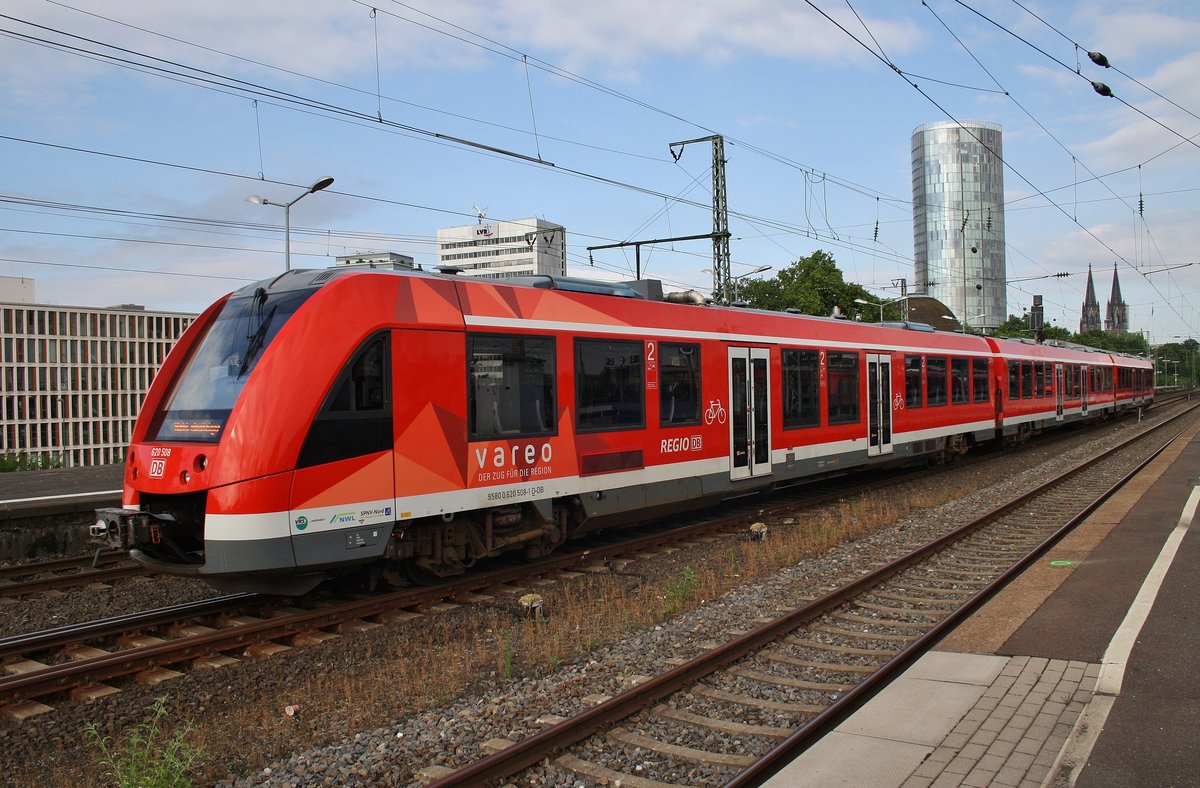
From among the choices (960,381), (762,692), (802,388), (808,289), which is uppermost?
(808,289)

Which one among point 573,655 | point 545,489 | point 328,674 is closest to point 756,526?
point 545,489

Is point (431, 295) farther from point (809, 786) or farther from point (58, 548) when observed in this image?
point (58, 548)

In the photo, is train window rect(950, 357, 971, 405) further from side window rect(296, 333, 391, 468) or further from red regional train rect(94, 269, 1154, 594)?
side window rect(296, 333, 391, 468)

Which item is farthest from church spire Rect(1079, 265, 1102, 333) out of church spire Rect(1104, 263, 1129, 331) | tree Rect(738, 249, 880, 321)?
tree Rect(738, 249, 880, 321)

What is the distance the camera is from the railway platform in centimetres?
427

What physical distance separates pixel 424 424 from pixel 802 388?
8083 mm

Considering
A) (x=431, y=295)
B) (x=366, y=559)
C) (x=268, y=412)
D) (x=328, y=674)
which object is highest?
(x=431, y=295)

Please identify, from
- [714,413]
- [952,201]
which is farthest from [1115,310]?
[714,413]

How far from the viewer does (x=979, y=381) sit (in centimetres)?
2164

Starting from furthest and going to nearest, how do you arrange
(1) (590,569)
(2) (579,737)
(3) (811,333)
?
(3) (811,333) < (1) (590,569) < (2) (579,737)

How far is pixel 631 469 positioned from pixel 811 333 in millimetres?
5740

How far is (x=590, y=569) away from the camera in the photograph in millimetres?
9898

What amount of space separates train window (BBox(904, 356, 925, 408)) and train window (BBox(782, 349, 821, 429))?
4.09 metres

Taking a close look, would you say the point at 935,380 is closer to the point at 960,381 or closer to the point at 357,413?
the point at 960,381
